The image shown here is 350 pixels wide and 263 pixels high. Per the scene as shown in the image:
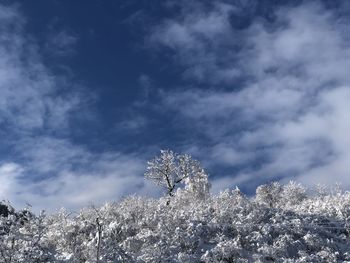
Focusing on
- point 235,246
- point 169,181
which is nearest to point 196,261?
point 235,246

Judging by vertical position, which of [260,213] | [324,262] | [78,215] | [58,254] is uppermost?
[78,215]

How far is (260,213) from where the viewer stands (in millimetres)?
36562

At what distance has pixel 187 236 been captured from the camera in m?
31.6

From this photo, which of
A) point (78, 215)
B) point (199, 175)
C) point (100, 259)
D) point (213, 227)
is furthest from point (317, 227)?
point (199, 175)

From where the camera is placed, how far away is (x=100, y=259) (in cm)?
Result: 2794

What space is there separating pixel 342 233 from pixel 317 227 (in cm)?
208

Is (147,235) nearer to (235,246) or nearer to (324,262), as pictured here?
(235,246)

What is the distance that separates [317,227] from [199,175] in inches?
1610

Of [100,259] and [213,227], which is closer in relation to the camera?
[100,259]

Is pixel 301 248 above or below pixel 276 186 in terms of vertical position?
below

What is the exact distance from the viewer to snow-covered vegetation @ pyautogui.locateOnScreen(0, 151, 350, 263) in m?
28.0

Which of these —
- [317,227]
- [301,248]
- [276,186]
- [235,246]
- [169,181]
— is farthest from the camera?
[276,186]

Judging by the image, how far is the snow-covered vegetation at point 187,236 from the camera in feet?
91.7

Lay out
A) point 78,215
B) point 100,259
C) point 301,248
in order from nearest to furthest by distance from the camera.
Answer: point 100,259, point 301,248, point 78,215
